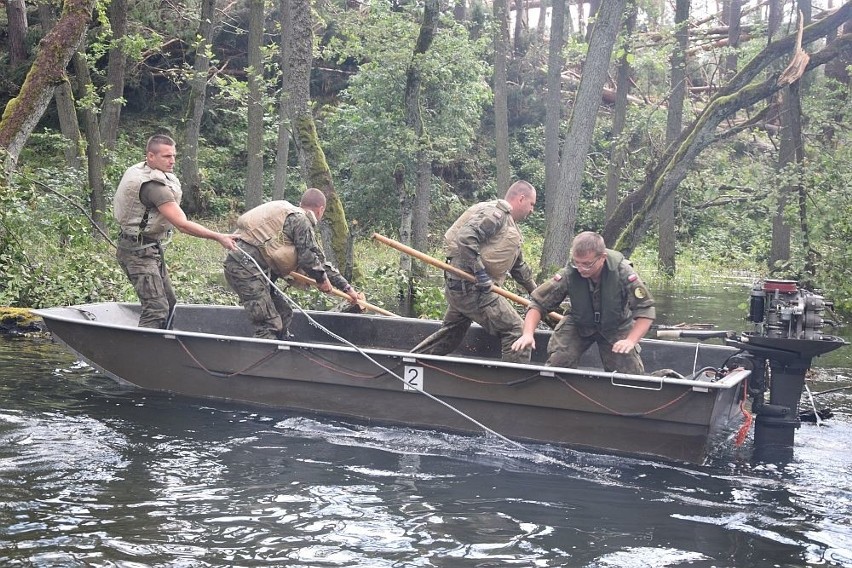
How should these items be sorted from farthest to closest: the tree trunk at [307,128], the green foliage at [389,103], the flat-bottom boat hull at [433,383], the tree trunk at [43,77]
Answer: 1. the green foliage at [389,103]
2. the tree trunk at [307,128]
3. the tree trunk at [43,77]
4. the flat-bottom boat hull at [433,383]

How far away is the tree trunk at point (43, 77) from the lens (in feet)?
36.7

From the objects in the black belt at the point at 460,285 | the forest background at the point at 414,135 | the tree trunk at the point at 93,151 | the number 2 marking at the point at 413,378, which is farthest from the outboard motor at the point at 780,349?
the tree trunk at the point at 93,151

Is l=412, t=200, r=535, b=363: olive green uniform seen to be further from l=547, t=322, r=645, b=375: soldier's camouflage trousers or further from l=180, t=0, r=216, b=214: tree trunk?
l=180, t=0, r=216, b=214: tree trunk

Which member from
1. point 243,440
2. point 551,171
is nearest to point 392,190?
point 551,171

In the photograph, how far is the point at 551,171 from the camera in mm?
20656

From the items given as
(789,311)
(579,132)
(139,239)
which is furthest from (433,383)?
(579,132)

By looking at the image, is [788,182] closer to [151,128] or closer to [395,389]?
[395,389]

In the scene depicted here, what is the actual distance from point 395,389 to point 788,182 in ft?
27.5

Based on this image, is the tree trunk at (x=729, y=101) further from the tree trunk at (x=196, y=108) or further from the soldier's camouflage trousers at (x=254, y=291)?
the tree trunk at (x=196, y=108)

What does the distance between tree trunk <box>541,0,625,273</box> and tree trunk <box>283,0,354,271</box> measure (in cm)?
289

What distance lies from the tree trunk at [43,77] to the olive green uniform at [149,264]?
3.55 meters

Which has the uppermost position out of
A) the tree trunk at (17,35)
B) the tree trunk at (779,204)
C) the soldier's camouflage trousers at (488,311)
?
the tree trunk at (17,35)

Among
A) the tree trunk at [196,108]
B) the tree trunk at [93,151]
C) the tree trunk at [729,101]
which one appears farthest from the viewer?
the tree trunk at [196,108]

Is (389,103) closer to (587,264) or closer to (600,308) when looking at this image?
(600,308)
